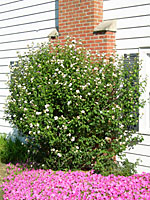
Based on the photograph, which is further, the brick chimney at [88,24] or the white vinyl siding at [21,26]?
the white vinyl siding at [21,26]

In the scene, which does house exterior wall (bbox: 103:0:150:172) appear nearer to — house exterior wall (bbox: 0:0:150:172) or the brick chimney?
house exterior wall (bbox: 0:0:150:172)

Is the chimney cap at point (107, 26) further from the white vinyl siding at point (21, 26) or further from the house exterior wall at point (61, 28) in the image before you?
the white vinyl siding at point (21, 26)

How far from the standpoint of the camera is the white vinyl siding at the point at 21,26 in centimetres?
839

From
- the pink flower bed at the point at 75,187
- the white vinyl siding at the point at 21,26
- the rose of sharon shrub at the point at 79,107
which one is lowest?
the pink flower bed at the point at 75,187

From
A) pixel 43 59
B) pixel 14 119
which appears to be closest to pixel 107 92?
pixel 43 59

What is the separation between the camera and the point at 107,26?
647 cm

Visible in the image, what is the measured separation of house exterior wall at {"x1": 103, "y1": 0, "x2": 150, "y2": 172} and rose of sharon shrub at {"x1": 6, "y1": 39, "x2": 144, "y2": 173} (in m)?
0.21

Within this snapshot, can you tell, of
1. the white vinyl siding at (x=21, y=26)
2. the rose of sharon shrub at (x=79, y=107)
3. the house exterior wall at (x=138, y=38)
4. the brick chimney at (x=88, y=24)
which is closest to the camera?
the rose of sharon shrub at (x=79, y=107)

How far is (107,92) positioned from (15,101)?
70.3 inches

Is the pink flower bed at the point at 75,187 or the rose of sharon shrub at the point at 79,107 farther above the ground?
the rose of sharon shrub at the point at 79,107

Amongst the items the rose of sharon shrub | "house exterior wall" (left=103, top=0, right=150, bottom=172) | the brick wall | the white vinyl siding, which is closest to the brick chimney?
the brick wall

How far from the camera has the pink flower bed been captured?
5031mm

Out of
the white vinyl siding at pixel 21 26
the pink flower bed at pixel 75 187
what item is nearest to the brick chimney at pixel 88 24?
the white vinyl siding at pixel 21 26

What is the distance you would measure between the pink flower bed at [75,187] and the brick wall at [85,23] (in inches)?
94.5
